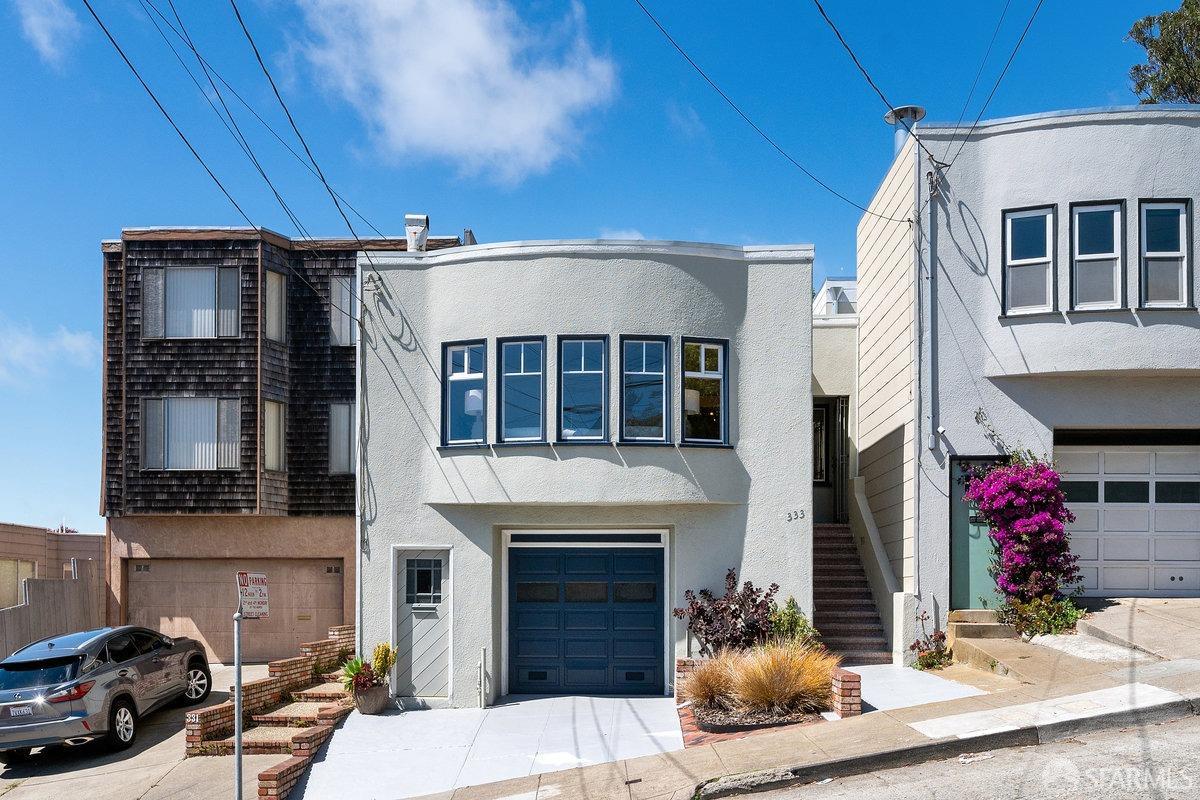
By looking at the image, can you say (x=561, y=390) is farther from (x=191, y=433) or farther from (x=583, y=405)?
(x=191, y=433)

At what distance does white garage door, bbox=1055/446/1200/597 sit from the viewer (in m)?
16.2

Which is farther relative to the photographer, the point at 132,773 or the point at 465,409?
the point at 465,409

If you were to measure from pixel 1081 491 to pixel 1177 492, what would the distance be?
145 cm

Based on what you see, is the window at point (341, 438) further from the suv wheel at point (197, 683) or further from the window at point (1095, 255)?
the window at point (1095, 255)

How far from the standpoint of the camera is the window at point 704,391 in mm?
15508

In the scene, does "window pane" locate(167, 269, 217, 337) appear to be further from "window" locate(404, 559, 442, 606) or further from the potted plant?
the potted plant

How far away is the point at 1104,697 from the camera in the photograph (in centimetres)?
1142

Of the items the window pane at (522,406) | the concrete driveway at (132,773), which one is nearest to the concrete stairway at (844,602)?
the window pane at (522,406)

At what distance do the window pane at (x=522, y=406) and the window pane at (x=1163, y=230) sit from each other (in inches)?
355

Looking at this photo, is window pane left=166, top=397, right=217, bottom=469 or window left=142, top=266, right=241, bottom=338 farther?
window left=142, top=266, right=241, bottom=338

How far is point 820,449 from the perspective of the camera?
21547mm

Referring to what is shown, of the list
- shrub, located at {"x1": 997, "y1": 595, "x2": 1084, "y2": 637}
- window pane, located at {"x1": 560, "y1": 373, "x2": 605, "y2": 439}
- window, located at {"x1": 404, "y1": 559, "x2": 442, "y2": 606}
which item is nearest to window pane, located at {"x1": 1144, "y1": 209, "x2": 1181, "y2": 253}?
shrub, located at {"x1": 997, "y1": 595, "x2": 1084, "y2": 637}

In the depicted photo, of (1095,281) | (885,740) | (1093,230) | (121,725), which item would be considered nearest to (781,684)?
(885,740)

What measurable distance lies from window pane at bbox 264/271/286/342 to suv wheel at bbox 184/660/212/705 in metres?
6.84
